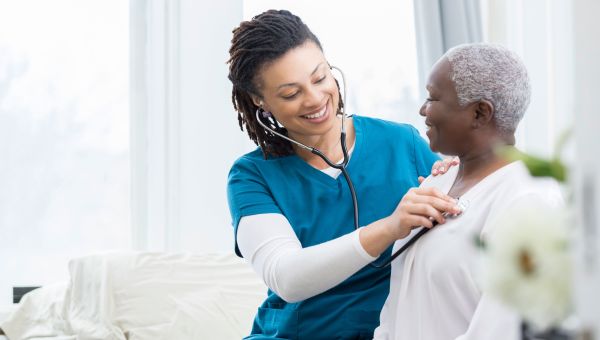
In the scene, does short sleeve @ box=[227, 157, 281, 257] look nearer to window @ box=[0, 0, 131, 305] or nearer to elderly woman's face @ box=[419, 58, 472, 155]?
elderly woman's face @ box=[419, 58, 472, 155]

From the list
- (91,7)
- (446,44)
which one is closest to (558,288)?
(446,44)

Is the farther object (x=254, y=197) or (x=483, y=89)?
(x=254, y=197)

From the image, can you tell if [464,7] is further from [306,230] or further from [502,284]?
[502,284]

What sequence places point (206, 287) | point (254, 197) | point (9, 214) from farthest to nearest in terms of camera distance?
point (9, 214) → point (206, 287) → point (254, 197)

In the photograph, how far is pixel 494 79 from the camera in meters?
1.31

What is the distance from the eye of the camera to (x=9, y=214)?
3314 mm

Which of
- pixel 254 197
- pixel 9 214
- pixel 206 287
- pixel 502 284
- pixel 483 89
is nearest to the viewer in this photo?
pixel 502 284

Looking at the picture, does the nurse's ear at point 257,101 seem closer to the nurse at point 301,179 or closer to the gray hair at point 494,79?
the nurse at point 301,179

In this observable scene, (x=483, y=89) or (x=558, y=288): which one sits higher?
(x=483, y=89)

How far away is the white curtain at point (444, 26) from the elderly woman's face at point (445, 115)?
78.7 inches

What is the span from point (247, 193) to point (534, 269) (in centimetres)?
120

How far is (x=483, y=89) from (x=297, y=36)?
1.77ft

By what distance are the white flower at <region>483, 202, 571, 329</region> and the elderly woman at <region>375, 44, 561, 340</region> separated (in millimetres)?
728

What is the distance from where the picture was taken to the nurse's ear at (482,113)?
1312 mm
